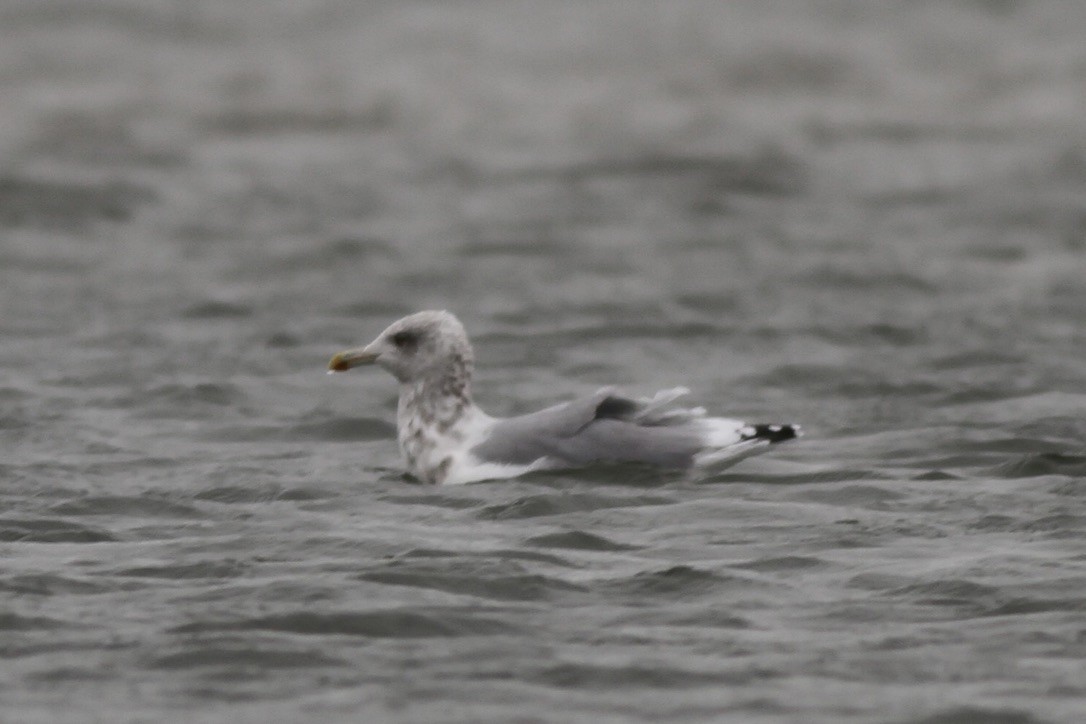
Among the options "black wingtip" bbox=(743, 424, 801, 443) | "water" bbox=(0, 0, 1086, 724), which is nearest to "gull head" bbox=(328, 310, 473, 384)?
"water" bbox=(0, 0, 1086, 724)

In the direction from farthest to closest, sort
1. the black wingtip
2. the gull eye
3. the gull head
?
the gull eye, the gull head, the black wingtip

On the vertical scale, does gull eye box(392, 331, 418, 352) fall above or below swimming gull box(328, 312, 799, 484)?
above

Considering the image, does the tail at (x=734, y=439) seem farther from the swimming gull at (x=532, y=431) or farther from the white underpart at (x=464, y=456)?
the white underpart at (x=464, y=456)

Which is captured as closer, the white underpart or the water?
the water

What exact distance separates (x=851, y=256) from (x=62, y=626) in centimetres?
1251

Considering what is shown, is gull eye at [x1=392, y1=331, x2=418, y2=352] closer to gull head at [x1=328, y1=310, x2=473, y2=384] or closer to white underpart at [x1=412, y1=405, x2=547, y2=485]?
gull head at [x1=328, y1=310, x2=473, y2=384]

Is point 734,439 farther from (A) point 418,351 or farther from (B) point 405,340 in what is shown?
(B) point 405,340

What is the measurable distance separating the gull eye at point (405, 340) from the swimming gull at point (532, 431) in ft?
0.15

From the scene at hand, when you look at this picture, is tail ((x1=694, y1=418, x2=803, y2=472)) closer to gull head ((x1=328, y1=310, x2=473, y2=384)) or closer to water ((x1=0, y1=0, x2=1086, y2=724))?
water ((x1=0, y1=0, x2=1086, y2=724))

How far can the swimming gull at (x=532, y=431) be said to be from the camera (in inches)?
472

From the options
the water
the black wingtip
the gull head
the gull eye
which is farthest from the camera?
the gull eye

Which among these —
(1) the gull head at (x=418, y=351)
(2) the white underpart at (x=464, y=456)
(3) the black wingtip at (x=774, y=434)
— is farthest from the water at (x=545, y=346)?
(1) the gull head at (x=418, y=351)

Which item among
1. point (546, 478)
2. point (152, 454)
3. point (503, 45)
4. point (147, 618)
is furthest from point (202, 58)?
point (147, 618)

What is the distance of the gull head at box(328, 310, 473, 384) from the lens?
12555 millimetres
